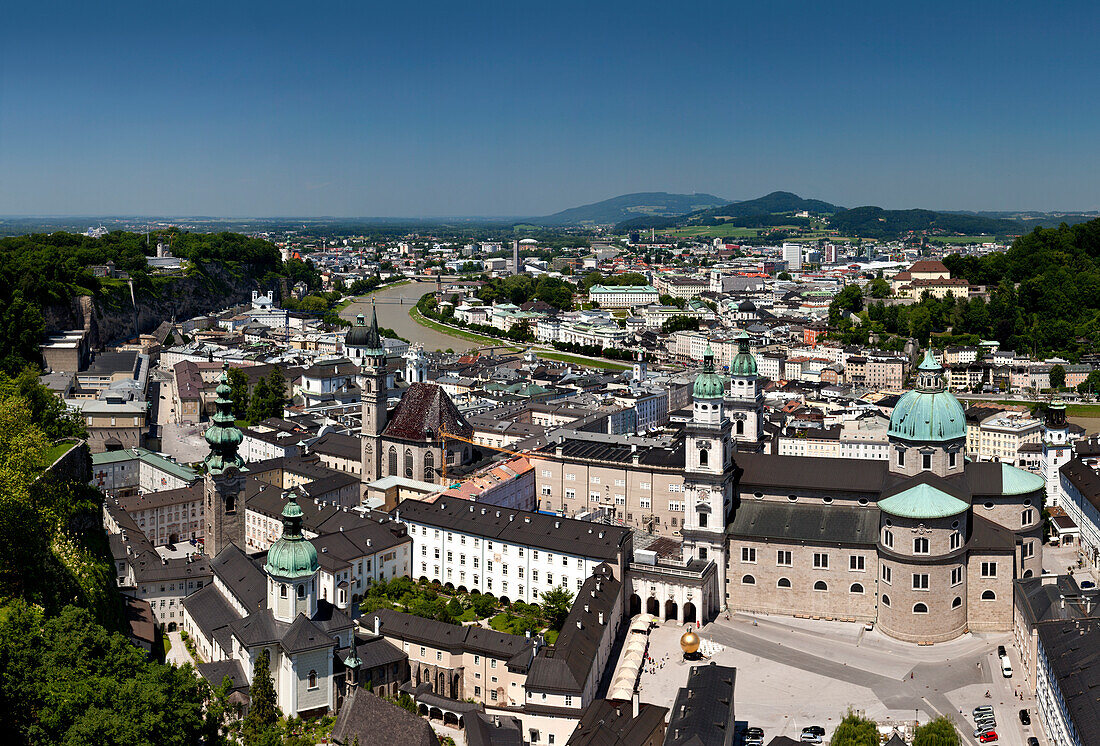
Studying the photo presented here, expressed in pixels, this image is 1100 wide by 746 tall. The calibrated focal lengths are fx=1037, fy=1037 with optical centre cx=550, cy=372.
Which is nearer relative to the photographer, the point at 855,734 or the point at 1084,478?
the point at 855,734

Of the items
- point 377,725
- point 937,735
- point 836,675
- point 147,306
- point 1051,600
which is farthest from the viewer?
point 147,306

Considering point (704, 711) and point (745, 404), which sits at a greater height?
point (745, 404)

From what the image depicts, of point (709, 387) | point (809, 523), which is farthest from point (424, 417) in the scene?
point (809, 523)

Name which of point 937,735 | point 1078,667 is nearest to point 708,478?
point 1078,667

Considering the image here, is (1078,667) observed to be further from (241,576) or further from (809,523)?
(241,576)

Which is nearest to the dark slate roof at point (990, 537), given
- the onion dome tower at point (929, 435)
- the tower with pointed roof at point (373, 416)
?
the onion dome tower at point (929, 435)

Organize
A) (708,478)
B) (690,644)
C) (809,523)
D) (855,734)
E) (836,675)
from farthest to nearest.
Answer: (708,478) < (809,523) < (690,644) < (836,675) < (855,734)

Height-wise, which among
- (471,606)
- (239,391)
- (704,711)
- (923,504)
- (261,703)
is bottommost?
(471,606)
